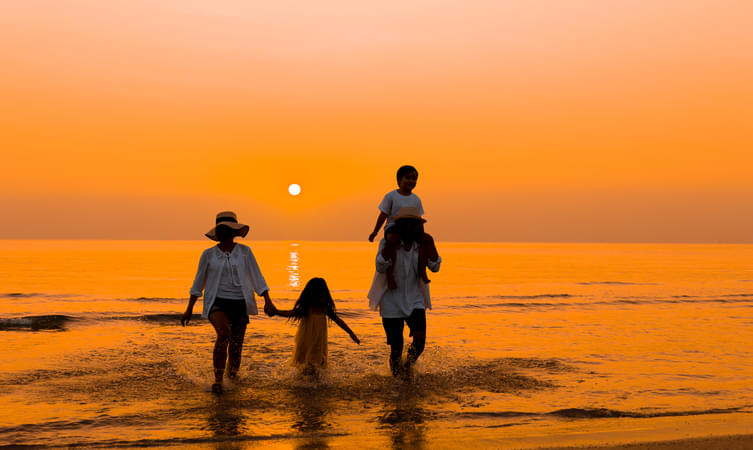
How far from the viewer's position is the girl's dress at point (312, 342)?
842cm

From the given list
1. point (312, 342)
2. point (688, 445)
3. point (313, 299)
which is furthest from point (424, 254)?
point (688, 445)

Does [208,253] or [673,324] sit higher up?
[208,253]

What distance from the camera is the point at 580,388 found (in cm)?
859

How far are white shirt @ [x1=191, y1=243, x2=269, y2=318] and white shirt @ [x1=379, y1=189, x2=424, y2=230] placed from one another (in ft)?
5.79

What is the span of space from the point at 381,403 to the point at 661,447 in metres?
3.11

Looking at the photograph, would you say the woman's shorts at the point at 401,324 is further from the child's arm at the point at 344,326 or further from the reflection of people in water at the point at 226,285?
the reflection of people in water at the point at 226,285

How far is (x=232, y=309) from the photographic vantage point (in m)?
7.84

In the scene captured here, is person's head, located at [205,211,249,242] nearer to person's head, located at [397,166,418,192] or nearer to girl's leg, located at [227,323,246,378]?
girl's leg, located at [227,323,246,378]

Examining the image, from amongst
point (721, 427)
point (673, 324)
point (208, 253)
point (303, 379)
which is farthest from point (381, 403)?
point (673, 324)

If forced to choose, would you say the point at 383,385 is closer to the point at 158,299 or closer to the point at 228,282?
the point at 228,282

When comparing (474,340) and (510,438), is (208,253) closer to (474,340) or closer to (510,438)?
(510,438)

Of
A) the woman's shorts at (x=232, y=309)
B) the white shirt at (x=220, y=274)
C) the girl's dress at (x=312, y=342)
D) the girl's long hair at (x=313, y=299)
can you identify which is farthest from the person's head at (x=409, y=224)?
the woman's shorts at (x=232, y=309)

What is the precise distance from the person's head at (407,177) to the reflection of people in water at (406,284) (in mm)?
341

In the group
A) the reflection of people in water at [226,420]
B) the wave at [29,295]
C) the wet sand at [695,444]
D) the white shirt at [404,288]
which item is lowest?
the wet sand at [695,444]
